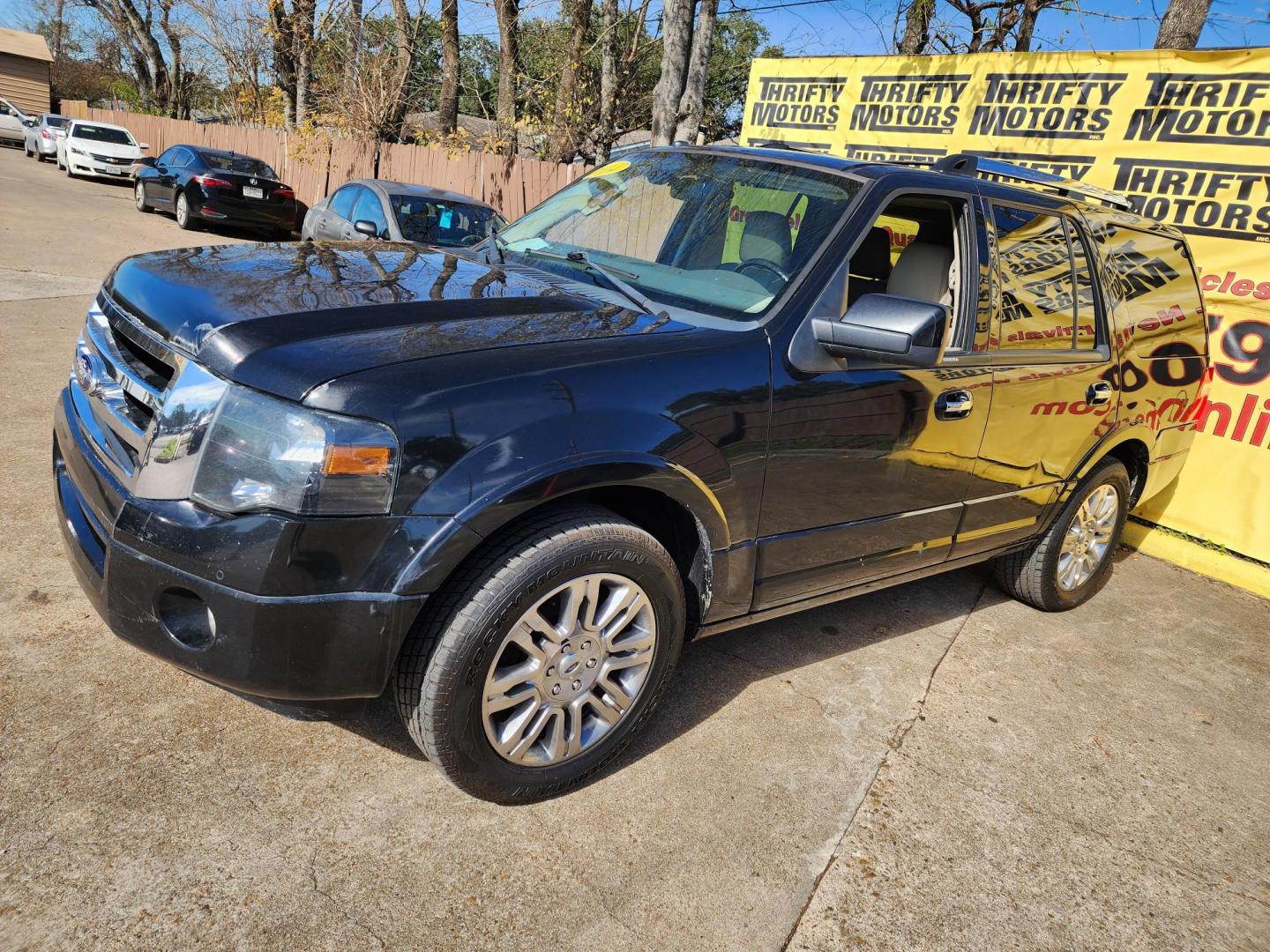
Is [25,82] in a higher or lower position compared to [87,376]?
higher

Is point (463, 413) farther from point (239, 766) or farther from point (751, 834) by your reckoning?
point (751, 834)

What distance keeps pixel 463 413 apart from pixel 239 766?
4.24ft

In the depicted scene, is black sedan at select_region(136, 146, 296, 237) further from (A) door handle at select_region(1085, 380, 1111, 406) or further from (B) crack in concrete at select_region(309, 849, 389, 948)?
(B) crack in concrete at select_region(309, 849, 389, 948)

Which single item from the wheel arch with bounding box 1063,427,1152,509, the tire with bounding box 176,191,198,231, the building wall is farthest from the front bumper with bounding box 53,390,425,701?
the building wall

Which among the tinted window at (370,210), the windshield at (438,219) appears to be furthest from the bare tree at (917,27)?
the tinted window at (370,210)

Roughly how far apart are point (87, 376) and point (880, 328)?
8.10 ft

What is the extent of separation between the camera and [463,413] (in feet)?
7.48

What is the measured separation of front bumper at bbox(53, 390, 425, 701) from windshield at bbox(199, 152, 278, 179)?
16.0 meters

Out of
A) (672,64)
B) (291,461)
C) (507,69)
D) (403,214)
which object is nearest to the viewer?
(291,461)

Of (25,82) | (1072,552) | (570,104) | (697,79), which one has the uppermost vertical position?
(697,79)

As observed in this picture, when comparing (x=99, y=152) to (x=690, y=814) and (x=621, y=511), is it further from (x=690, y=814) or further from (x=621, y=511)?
(x=690, y=814)

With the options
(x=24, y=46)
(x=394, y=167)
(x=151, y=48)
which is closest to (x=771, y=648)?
(x=394, y=167)

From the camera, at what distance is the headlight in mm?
2154

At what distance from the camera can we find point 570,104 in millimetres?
16250
